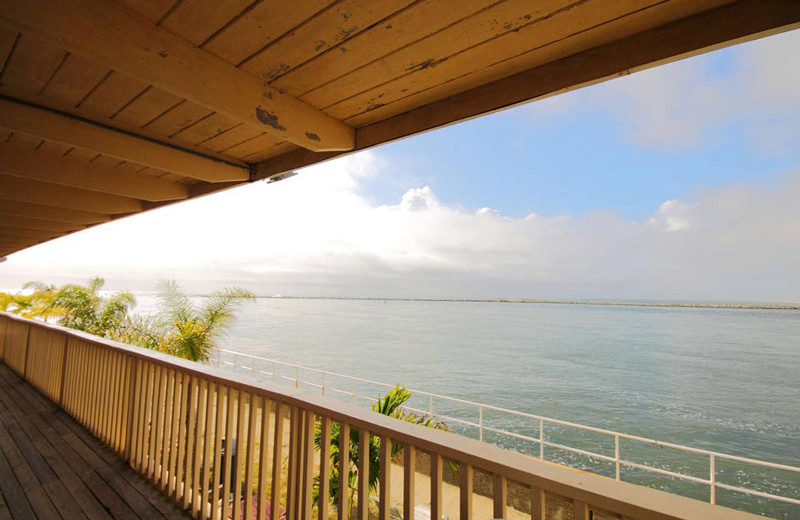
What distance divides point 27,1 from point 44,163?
1760mm

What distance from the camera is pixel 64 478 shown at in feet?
7.57

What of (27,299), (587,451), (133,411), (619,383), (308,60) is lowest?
(619,383)

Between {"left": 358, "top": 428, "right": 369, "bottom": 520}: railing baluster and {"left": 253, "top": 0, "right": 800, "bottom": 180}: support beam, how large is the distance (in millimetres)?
1294

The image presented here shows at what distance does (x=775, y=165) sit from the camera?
69.4 metres

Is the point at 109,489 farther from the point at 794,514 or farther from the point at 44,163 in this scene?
the point at 794,514

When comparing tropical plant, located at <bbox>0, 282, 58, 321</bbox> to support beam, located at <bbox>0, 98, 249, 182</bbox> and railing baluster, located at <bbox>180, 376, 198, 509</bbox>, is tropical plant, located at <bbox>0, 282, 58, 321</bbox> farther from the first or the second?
railing baluster, located at <bbox>180, 376, 198, 509</bbox>

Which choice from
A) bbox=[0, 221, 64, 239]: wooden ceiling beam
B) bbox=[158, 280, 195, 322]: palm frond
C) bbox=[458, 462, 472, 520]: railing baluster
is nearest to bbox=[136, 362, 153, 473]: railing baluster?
bbox=[458, 462, 472, 520]: railing baluster

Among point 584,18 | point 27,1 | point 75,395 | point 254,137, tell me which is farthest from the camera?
point 75,395

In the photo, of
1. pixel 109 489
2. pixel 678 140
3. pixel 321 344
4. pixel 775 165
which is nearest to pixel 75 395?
pixel 109 489

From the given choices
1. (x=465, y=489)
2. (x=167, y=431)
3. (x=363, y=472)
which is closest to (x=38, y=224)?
(x=167, y=431)

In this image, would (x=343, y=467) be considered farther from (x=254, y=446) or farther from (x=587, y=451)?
(x=587, y=451)

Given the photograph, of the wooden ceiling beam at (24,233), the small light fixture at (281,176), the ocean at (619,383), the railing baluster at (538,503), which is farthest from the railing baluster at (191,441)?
the ocean at (619,383)

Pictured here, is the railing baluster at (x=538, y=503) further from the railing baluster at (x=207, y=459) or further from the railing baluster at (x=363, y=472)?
the railing baluster at (x=207, y=459)

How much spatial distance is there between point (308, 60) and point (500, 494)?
4.97ft
